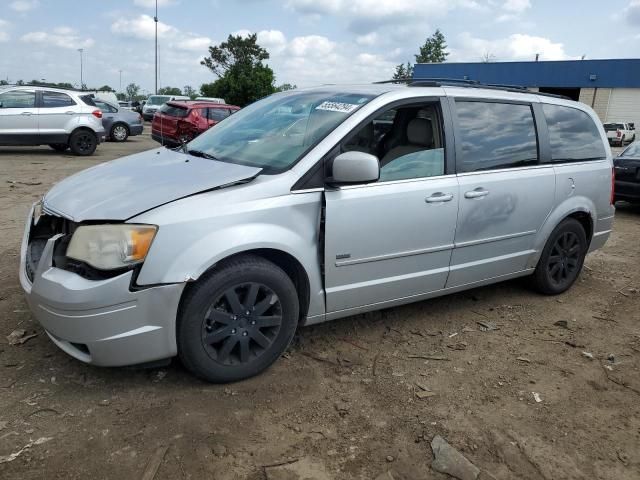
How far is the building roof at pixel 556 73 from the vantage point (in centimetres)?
3797

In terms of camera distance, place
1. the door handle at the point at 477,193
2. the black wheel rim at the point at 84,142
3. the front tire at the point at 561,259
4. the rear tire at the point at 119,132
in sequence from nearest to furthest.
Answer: the door handle at the point at 477,193, the front tire at the point at 561,259, the black wheel rim at the point at 84,142, the rear tire at the point at 119,132

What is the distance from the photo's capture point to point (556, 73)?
40.5m

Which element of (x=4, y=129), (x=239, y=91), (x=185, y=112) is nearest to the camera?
(x=4, y=129)

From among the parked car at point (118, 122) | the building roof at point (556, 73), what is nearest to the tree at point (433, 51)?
the building roof at point (556, 73)

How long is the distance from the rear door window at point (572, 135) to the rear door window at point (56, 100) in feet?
41.1

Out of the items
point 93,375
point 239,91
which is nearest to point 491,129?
point 93,375

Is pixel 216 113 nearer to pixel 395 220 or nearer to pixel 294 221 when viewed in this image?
pixel 395 220

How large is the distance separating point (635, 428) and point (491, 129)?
222 cm

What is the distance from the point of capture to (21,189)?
9.14 metres

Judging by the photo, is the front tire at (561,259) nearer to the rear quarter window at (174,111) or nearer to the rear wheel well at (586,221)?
the rear wheel well at (586,221)

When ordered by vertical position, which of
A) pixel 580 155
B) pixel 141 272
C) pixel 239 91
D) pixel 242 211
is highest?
pixel 239 91

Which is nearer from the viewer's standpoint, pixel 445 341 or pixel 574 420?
pixel 574 420

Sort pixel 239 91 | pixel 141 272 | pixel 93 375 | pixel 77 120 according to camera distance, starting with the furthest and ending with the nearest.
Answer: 1. pixel 239 91
2. pixel 77 120
3. pixel 93 375
4. pixel 141 272

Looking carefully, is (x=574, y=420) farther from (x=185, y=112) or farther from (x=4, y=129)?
(x=185, y=112)
